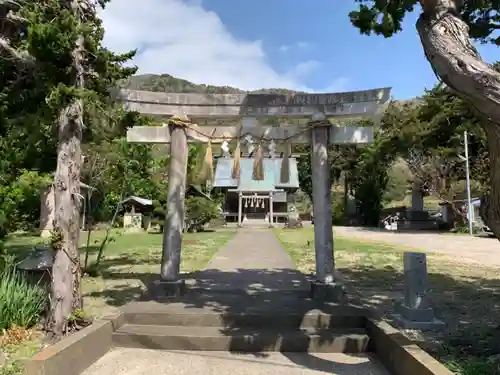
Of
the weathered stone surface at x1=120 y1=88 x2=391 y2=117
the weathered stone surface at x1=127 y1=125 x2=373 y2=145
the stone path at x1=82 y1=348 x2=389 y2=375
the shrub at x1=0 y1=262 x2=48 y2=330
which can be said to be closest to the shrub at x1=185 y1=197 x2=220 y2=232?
the weathered stone surface at x1=120 y1=88 x2=391 y2=117

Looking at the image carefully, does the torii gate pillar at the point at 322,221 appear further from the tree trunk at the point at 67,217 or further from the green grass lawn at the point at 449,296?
the tree trunk at the point at 67,217

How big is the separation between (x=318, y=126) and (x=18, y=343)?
533 centimetres

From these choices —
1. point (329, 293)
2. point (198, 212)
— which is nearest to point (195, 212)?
point (198, 212)

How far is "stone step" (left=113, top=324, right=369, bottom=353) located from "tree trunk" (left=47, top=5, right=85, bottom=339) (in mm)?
784

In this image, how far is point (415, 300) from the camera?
5.89 m

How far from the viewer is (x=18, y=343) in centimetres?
513

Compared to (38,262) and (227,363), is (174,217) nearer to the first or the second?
(38,262)

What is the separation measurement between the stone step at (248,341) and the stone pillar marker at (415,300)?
84 cm

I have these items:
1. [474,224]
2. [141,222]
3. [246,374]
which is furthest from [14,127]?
[474,224]

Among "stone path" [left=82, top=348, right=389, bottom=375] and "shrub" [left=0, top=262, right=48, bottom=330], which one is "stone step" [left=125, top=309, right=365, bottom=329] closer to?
"stone path" [left=82, top=348, right=389, bottom=375]

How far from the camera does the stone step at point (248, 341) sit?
5242 millimetres

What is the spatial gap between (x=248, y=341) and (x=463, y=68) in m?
3.83

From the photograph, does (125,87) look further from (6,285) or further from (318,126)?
(6,285)

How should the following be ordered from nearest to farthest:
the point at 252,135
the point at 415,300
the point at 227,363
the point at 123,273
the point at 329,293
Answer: the point at 227,363
the point at 415,300
the point at 329,293
the point at 252,135
the point at 123,273
